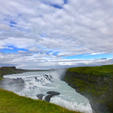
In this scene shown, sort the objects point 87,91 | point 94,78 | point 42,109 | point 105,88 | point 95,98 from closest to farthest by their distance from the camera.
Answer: point 42,109
point 95,98
point 105,88
point 87,91
point 94,78

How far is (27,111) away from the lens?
19484mm

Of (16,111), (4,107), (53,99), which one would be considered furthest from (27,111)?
(53,99)

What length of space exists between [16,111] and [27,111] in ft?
5.47

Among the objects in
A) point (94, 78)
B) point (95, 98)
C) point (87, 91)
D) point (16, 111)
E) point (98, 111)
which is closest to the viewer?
point (16, 111)

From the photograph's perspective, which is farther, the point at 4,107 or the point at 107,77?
the point at 107,77

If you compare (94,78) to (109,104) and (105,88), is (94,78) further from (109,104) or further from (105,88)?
(109,104)

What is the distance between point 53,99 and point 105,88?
19.8 metres

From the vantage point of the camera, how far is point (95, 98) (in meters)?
42.7

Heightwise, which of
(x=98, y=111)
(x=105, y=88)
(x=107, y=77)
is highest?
(x=107, y=77)

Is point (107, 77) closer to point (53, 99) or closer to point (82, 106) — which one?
point (82, 106)

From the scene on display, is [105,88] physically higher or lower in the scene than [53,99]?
higher

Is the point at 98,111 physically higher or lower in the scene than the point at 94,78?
lower

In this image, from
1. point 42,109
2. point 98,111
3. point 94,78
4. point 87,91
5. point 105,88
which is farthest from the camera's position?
point 94,78

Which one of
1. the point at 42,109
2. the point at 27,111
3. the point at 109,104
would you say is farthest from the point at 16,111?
the point at 109,104
